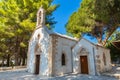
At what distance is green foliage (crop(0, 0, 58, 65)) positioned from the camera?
66.7 ft

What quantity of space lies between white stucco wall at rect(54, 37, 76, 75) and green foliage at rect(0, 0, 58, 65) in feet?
28.0

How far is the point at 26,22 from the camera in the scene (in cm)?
1934

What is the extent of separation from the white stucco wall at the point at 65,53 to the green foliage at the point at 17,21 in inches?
336

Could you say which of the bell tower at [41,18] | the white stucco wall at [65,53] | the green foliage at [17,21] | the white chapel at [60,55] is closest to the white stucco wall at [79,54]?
the white chapel at [60,55]

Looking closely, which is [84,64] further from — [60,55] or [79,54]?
[60,55]

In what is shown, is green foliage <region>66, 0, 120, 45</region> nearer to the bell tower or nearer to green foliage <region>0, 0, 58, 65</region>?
green foliage <region>0, 0, 58, 65</region>

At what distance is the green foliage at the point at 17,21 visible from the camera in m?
20.3

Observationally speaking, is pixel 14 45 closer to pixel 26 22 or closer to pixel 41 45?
pixel 26 22

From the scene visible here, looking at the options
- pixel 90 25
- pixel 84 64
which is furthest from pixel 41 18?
pixel 90 25

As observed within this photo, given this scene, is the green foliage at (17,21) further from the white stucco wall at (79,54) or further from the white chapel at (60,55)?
the white stucco wall at (79,54)

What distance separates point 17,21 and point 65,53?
12.5 meters

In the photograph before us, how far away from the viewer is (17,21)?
68.7ft

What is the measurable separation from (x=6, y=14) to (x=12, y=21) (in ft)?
6.06

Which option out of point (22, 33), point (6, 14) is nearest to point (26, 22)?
point (22, 33)
